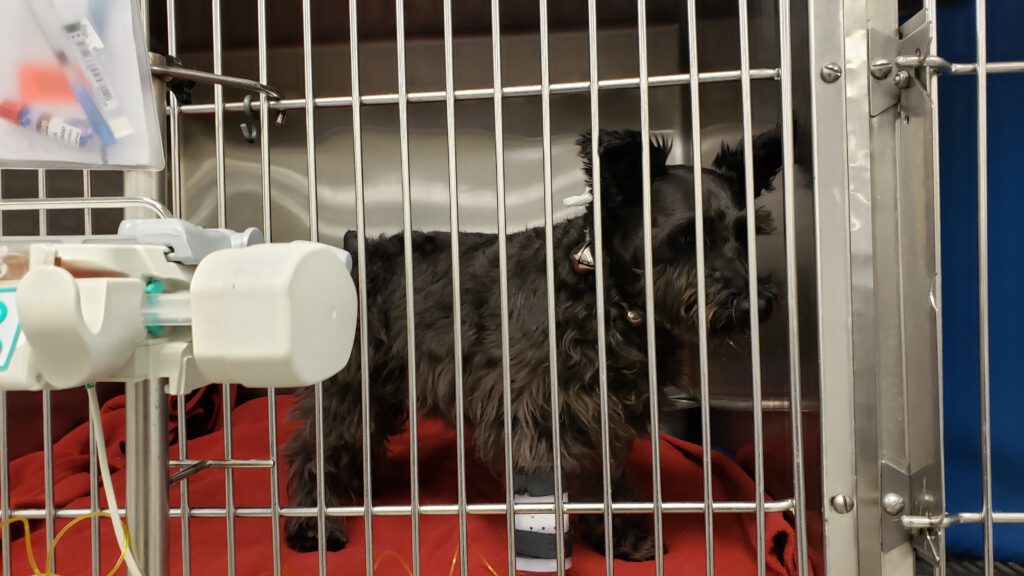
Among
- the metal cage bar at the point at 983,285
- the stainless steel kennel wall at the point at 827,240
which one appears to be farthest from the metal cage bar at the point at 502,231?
the metal cage bar at the point at 983,285

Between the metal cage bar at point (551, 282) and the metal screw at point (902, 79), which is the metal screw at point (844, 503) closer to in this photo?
the metal cage bar at point (551, 282)

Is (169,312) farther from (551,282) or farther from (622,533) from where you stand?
(622,533)

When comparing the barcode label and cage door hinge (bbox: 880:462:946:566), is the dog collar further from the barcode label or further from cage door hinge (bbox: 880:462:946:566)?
the barcode label

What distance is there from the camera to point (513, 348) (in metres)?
1.33

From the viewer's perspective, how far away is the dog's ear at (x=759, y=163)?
119 cm

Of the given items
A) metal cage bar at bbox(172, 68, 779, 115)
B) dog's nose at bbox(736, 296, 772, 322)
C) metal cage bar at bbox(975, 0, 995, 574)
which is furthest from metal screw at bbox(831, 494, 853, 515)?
metal cage bar at bbox(172, 68, 779, 115)

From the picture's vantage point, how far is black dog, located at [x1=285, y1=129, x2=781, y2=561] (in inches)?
49.4

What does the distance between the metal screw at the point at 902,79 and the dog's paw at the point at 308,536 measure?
131 centimetres

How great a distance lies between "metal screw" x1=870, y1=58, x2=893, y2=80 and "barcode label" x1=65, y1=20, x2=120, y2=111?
102cm

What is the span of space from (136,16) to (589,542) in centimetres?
118

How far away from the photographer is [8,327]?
21.6 inches

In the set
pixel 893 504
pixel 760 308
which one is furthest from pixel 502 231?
pixel 893 504

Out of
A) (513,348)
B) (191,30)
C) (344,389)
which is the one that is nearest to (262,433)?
(344,389)

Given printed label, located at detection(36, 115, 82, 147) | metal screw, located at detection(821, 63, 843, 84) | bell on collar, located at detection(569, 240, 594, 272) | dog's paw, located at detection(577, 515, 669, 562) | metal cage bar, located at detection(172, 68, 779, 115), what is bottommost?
dog's paw, located at detection(577, 515, 669, 562)
